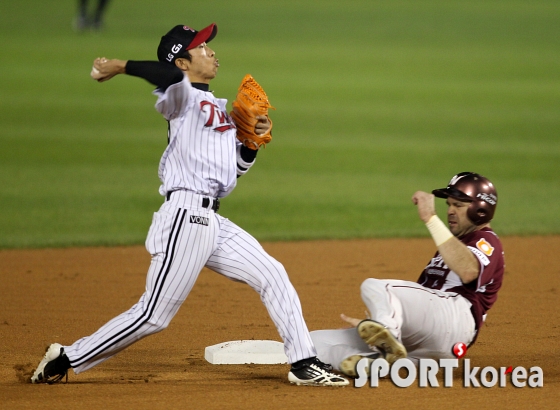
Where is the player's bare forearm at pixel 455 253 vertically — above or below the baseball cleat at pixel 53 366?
above

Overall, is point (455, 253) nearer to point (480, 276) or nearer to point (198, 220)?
point (480, 276)

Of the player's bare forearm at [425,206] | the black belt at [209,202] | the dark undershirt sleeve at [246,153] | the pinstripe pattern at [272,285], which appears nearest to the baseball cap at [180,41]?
the dark undershirt sleeve at [246,153]

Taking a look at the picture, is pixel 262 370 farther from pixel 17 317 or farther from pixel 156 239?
pixel 17 317

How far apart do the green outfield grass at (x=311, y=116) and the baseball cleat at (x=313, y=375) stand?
16.3 feet

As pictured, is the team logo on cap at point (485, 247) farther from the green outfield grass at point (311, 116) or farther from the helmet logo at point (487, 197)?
the green outfield grass at point (311, 116)

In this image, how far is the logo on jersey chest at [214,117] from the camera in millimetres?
4473

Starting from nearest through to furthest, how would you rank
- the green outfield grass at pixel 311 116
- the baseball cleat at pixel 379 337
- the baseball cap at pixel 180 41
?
the baseball cleat at pixel 379 337 → the baseball cap at pixel 180 41 → the green outfield grass at pixel 311 116

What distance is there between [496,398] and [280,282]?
3.97ft

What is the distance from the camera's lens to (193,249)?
4.38 m

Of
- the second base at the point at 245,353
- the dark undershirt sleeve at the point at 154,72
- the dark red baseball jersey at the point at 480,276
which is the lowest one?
the second base at the point at 245,353

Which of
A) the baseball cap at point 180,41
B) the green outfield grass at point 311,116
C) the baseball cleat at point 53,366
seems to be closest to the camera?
the baseball cleat at point 53,366

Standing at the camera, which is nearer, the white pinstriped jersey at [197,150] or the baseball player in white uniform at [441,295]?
the baseball player in white uniform at [441,295]

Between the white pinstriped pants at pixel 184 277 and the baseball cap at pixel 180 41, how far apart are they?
0.76m

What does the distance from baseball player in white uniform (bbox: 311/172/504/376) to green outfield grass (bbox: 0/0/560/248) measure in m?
4.80
